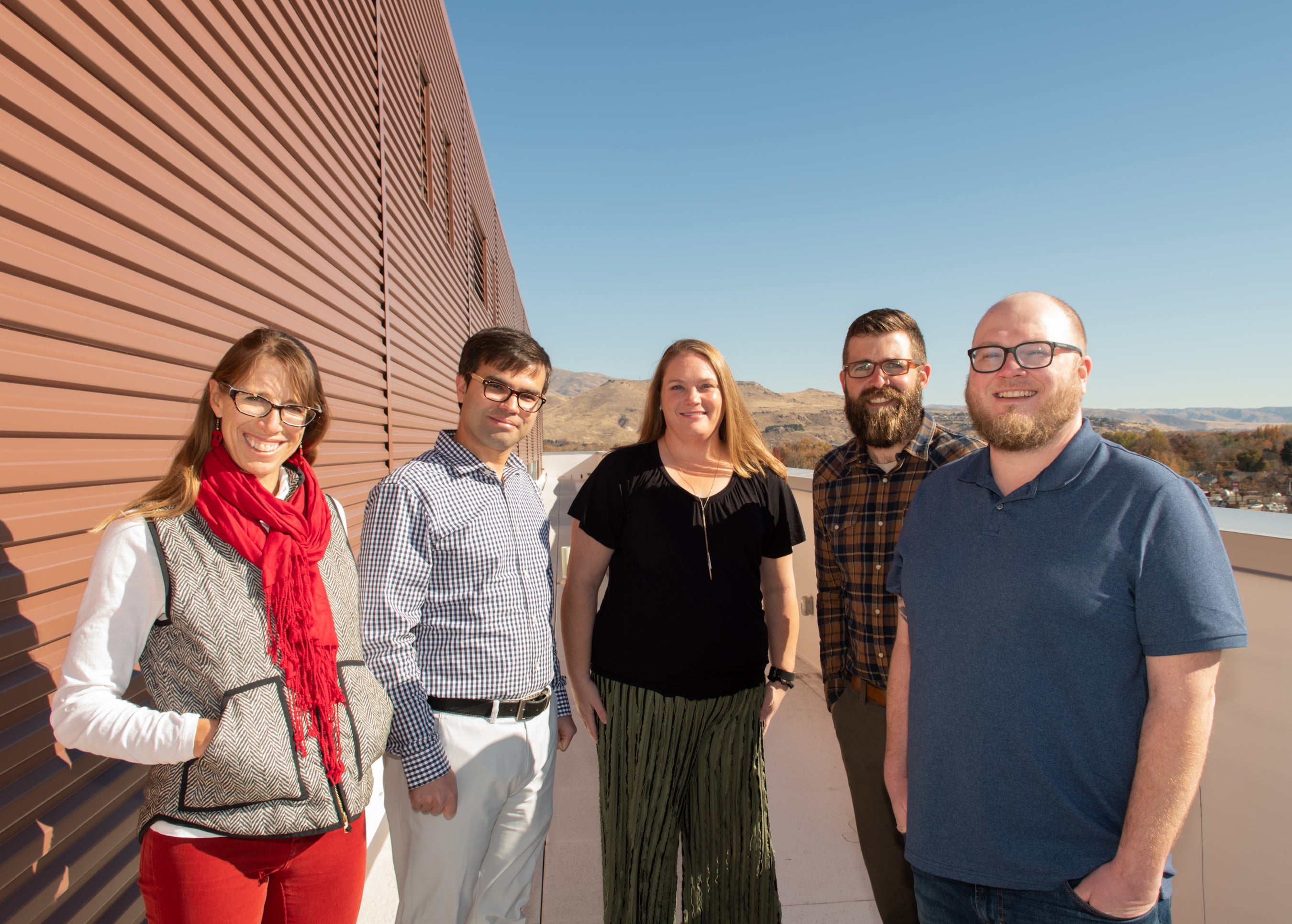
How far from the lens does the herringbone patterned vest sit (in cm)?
124

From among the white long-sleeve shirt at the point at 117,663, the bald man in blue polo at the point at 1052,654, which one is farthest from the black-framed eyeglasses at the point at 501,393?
the bald man in blue polo at the point at 1052,654

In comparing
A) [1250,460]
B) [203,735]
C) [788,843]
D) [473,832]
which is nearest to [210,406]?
[203,735]

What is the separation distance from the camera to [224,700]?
1.26 m

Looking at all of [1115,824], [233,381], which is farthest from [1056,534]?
[233,381]

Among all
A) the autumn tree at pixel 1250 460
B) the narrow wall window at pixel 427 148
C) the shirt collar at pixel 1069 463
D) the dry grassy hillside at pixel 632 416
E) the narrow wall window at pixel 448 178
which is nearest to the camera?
the shirt collar at pixel 1069 463

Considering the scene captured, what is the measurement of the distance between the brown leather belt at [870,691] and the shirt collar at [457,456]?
51.4 inches

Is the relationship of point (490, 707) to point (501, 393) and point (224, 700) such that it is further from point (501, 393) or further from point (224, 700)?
point (501, 393)

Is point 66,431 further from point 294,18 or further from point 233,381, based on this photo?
point 294,18

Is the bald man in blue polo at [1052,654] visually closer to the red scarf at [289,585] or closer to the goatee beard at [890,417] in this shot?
the goatee beard at [890,417]

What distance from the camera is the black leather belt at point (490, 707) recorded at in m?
Result: 1.72

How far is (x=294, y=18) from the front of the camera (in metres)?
2.71

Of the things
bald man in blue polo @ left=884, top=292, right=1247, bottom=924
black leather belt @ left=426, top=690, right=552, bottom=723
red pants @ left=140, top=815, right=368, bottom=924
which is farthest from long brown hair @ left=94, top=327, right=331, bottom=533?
bald man in blue polo @ left=884, top=292, right=1247, bottom=924

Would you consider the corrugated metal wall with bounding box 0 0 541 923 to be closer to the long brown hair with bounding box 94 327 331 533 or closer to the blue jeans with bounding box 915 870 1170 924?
the long brown hair with bounding box 94 327 331 533

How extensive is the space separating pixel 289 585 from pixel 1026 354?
1625 mm
